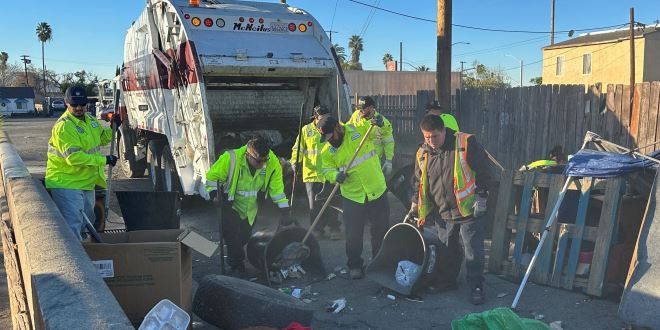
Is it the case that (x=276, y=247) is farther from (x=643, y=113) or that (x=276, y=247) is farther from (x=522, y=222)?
(x=643, y=113)

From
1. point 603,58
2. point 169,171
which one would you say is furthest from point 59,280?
point 603,58

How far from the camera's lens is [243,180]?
5250mm

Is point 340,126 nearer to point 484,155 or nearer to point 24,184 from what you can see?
point 484,155

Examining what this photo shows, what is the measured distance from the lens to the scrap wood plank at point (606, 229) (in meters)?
4.61

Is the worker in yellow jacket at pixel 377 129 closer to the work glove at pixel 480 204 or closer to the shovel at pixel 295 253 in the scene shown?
the shovel at pixel 295 253

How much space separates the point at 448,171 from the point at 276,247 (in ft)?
5.68

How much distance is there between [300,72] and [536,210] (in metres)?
3.50

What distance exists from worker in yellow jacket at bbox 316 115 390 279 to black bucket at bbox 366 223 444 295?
0.38 metres

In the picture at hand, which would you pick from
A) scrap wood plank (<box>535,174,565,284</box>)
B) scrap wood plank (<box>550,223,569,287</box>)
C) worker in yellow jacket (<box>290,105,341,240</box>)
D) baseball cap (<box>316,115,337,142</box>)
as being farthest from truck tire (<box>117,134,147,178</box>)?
scrap wood plank (<box>550,223,569,287</box>)

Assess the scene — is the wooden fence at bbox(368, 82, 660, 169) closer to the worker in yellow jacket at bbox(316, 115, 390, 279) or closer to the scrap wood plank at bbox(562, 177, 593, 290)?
the scrap wood plank at bbox(562, 177, 593, 290)

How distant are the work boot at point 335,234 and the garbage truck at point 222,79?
1.56 meters

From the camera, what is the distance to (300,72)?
7520mm

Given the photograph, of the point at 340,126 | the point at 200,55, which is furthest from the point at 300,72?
the point at 340,126

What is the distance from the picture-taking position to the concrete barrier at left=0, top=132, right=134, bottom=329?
75.6 inches
